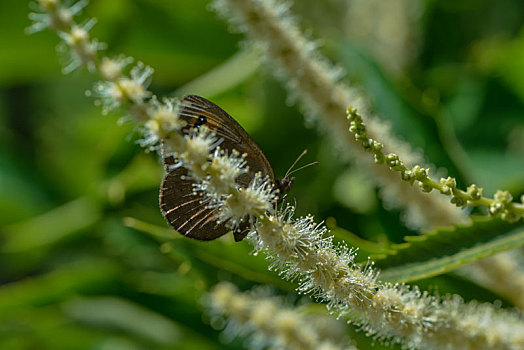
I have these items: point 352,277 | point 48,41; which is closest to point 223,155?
point 352,277

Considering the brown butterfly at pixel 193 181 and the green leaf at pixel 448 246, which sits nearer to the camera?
the brown butterfly at pixel 193 181

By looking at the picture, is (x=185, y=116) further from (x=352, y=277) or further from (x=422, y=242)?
(x=422, y=242)

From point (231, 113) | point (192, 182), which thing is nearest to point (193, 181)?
point (192, 182)

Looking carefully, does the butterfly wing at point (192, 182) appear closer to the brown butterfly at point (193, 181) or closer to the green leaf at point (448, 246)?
the brown butterfly at point (193, 181)

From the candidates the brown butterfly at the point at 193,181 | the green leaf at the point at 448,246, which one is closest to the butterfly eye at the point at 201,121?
the brown butterfly at the point at 193,181

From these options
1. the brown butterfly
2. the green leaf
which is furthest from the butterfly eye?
the green leaf

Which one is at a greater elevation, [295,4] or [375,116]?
[295,4]
